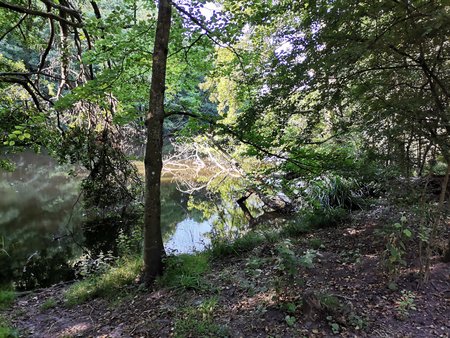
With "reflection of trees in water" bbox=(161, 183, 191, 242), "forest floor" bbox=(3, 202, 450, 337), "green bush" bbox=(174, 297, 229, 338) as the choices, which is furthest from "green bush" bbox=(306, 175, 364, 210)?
"green bush" bbox=(174, 297, 229, 338)

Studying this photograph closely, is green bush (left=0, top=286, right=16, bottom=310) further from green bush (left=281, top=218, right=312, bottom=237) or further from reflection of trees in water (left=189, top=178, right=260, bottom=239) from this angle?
green bush (left=281, top=218, right=312, bottom=237)

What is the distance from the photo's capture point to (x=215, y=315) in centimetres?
332

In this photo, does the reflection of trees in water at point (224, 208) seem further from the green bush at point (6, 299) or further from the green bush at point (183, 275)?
the green bush at point (6, 299)

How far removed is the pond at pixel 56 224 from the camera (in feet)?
23.0

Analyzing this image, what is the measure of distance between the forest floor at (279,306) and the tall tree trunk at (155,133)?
71 centimetres

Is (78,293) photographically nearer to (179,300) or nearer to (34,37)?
(179,300)

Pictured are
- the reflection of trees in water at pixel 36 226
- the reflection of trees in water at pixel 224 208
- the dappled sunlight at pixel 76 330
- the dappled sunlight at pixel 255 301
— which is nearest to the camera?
the dappled sunlight at pixel 255 301

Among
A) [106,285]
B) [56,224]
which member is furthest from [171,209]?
[106,285]

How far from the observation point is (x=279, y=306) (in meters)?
3.20

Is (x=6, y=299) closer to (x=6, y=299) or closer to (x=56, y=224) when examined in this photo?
(x=6, y=299)

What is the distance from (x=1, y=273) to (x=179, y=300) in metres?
5.16

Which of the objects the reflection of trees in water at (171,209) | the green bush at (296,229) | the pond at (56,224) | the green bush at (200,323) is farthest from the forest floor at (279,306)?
the reflection of trees in water at (171,209)

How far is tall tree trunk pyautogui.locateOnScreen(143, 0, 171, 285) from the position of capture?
3957 mm

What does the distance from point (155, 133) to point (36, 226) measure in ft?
24.9
